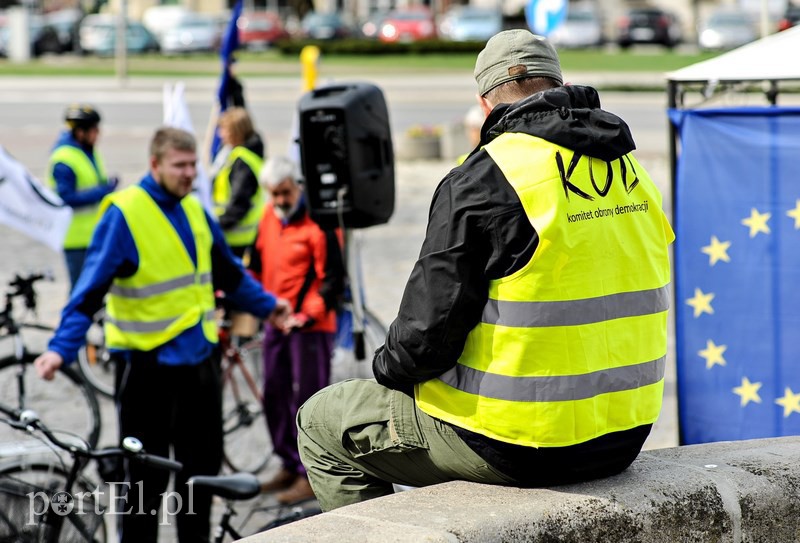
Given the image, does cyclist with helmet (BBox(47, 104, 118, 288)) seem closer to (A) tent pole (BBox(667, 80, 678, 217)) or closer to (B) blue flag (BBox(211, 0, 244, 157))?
(B) blue flag (BBox(211, 0, 244, 157))

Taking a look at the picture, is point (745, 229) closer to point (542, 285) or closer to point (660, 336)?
point (660, 336)

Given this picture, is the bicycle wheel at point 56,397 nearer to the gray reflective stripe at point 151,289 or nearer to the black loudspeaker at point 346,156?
the gray reflective stripe at point 151,289

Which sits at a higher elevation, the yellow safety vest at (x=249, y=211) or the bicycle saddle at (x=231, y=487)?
the yellow safety vest at (x=249, y=211)

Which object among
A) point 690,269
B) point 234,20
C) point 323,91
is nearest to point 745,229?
point 690,269

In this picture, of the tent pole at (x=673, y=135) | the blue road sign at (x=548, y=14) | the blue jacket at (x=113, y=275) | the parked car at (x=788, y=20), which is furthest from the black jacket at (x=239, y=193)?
the blue road sign at (x=548, y=14)

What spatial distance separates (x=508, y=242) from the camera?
3041 mm

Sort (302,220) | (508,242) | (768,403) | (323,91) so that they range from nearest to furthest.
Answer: (508,242) < (768,403) < (323,91) < (302,220)

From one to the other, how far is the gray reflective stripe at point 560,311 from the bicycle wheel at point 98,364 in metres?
→ 6.02

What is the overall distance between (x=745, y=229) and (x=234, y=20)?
21.3 feet

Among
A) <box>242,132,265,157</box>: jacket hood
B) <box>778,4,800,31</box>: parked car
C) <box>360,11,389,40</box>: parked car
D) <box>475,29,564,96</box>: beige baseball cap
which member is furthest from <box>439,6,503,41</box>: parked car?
<box>475,29,564,96</box>: beige baseball cap

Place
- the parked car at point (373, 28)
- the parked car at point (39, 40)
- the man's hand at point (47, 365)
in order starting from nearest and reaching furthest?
the man's hand at point (47, 365) < the parked car at point (39, 40) < the parked car at point (373, 28)

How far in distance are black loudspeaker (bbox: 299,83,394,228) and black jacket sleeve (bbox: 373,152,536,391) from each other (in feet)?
10.1

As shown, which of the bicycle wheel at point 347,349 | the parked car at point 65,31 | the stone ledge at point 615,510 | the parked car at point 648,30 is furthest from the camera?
the parked car at point 65,31

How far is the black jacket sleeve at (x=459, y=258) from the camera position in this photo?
3.05m
